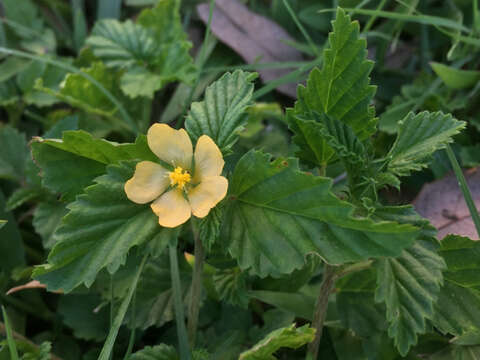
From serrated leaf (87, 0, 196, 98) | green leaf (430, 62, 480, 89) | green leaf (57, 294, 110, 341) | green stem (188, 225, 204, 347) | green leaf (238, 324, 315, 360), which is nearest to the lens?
green leaf (238, 324, 315, 360)

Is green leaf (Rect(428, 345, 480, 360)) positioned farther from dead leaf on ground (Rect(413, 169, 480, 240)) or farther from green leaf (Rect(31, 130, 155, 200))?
green leaf (Rect(31, 130, 155, 200))

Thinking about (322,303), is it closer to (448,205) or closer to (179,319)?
(179,319)

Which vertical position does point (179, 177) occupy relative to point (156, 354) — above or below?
above

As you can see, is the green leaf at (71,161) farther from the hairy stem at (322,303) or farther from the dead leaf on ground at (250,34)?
the dead leaf on ground at (250,34)

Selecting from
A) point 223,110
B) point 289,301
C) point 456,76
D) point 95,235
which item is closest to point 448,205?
point 456,76

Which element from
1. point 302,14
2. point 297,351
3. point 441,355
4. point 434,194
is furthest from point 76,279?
point 302,14

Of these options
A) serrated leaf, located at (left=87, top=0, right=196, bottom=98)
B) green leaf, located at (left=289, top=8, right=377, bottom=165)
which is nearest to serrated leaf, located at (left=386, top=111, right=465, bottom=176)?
green leaf, located at (left=289, top=8, right=377, bottom=165)
